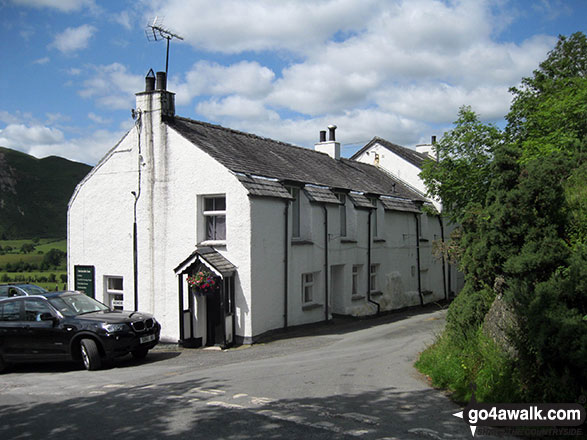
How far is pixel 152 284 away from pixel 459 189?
1348cm

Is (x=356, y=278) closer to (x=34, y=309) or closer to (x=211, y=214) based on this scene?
(x=211, y=214)

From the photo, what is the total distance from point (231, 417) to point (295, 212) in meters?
12.6

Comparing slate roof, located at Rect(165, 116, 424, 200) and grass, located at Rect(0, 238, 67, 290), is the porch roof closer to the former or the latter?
slate roof, located at Rect(165, 116, 424, 200)

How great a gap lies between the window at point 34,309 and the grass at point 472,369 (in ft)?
30.2

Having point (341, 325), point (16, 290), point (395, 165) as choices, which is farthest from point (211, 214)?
point (395, 165)

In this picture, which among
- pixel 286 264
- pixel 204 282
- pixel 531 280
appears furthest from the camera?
pixel 286 264

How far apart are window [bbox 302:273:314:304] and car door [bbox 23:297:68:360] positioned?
9093mm

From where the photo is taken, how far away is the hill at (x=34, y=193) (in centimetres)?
11156

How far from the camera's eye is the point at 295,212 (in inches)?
769

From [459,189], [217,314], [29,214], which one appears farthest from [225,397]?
[29,214]

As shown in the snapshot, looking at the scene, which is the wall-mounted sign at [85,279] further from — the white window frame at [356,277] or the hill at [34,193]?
the hill at [34,193]

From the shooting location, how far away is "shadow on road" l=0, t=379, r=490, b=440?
22.0 feet

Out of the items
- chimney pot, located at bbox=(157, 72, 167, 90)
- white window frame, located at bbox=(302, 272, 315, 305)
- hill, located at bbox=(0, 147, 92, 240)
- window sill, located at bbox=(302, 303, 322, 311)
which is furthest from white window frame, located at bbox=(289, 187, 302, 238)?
hill, located at bbox=(0, 147, 92, 240)
